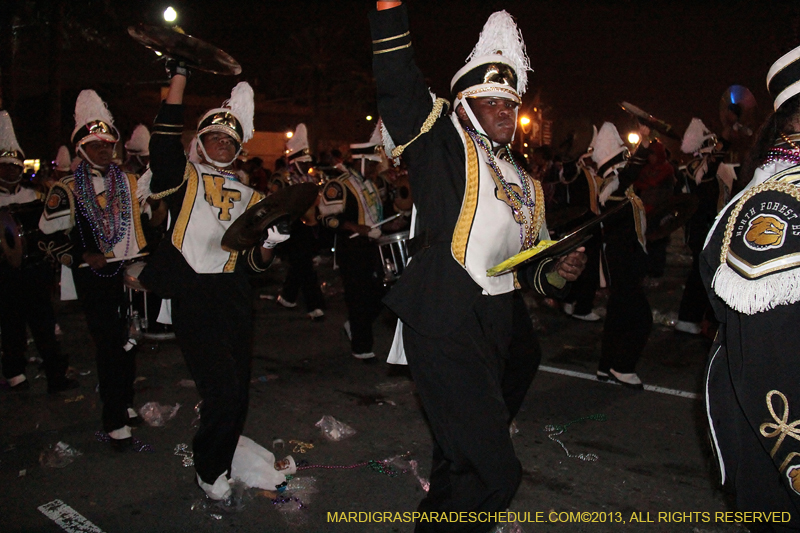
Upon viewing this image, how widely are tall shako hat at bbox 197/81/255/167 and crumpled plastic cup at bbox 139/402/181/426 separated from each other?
2386 mm

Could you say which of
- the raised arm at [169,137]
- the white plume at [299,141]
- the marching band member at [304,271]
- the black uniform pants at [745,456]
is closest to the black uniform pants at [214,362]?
the raised arm at [169,137]

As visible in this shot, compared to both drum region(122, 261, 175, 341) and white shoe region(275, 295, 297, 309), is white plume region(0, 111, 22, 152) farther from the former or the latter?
white shoe region(275, 295, 297, 309)

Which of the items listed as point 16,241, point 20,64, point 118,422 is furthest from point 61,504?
point 20,64

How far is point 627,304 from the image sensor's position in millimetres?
6121

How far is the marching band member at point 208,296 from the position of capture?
3891 mm

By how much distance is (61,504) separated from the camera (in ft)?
13.3

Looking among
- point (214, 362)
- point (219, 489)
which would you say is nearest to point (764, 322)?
point (214, 362)

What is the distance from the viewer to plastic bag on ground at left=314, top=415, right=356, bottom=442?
5.04 metres

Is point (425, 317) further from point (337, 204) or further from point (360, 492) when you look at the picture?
point (337, 204)

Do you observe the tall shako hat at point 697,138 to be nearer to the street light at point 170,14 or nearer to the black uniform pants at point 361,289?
the black uniform pants at point 361,289

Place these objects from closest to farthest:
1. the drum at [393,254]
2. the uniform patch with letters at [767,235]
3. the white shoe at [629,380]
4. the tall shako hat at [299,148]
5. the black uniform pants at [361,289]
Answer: the uniform patch with letters at [767,235], the white shoe at [629,380], the drum at [393,254], the black uniform pants at [361,289], the tall shako hat at [299,148]

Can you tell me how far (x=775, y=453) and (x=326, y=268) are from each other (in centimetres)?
1272

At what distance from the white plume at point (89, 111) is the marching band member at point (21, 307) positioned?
3.66 ft

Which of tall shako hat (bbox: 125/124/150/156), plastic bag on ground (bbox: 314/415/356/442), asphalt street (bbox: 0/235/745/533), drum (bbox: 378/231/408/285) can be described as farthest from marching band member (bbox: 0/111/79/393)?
drum (bbox: 378/231/408/285)
